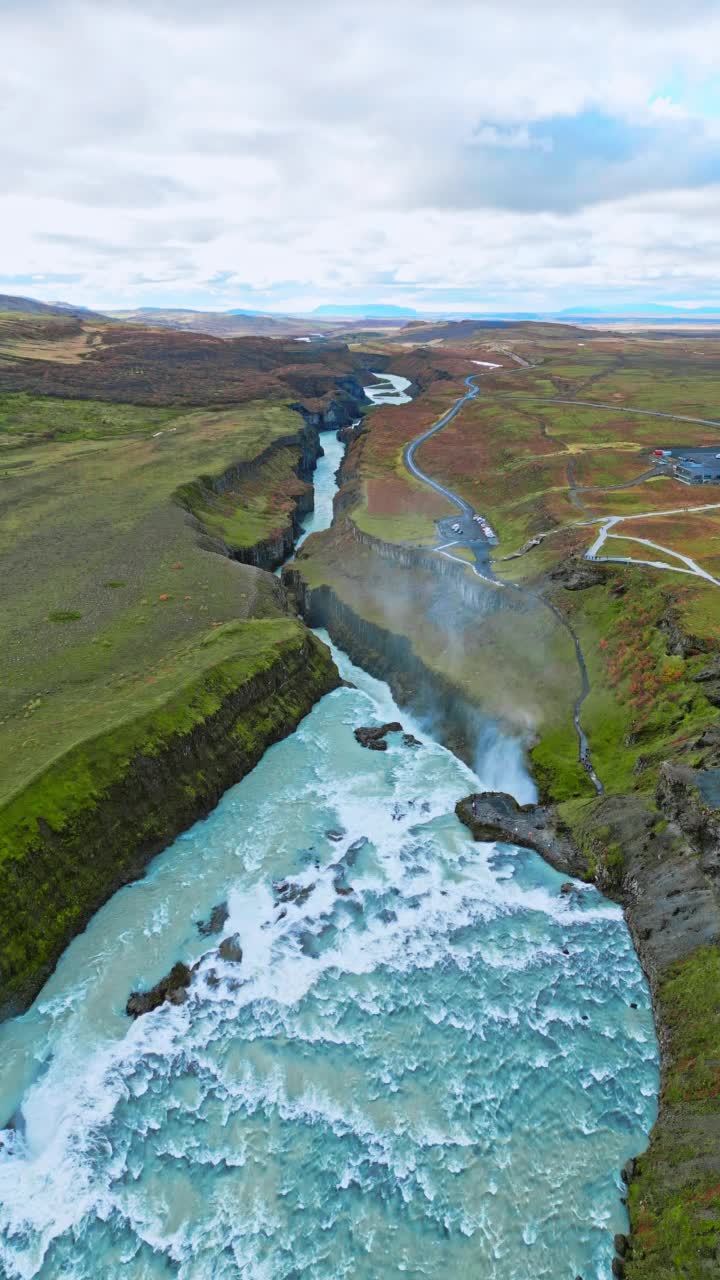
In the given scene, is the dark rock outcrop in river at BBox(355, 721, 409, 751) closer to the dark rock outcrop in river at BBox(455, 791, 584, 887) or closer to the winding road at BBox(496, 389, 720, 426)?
the dark rock outcrop in river at BBox(455, 791, 584, 887)

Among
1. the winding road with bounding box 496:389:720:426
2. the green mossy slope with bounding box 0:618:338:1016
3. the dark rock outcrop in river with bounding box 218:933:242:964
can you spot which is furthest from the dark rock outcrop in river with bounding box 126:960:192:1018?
the winding road with bounding box 496:389:720:426

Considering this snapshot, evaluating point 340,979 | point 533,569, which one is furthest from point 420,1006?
point 533,569

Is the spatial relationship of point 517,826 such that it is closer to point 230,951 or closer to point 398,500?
point 230,951

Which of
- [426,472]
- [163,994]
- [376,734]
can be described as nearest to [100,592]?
[376,734]

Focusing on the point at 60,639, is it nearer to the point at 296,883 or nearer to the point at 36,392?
the point at 296,883

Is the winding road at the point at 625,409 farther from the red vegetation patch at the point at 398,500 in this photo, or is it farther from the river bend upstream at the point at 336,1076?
the river bend upstream at the point at 336,1076

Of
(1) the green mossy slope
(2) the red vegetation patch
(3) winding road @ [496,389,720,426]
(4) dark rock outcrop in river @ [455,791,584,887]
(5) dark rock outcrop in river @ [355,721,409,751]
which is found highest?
(3) winding road @ [496,389,720,426]
